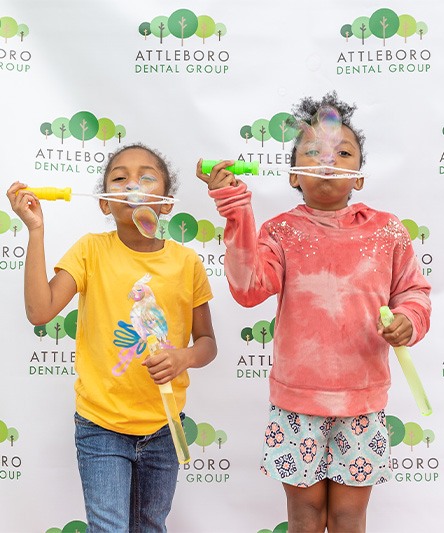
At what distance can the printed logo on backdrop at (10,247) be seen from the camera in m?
1.92

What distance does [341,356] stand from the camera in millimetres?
1372

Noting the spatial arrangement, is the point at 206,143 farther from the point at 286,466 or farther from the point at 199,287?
the point at 286,466

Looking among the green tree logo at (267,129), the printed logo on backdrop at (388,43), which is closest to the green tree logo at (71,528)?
the green tree logo at (267,129)

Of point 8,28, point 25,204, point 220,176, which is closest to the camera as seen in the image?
point 220,176

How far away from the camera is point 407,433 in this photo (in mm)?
1969

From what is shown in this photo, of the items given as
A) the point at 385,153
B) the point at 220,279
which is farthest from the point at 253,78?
the point at 220,279

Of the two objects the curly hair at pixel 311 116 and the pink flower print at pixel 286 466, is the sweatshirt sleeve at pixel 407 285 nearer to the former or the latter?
the curly hair at pixel 311 116

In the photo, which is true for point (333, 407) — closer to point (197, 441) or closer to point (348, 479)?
point (348, 479)

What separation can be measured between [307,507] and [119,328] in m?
0.52

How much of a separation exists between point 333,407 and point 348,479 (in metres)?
0.15

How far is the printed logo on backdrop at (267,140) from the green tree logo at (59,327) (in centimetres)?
64

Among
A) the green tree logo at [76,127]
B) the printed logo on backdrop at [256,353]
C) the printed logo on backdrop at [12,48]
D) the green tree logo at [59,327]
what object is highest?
the printed logo on backdrop at [12,48]

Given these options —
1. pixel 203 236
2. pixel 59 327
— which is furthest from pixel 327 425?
pixel 59 327

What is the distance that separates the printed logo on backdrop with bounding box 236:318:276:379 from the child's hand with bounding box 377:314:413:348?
2.15 feet
